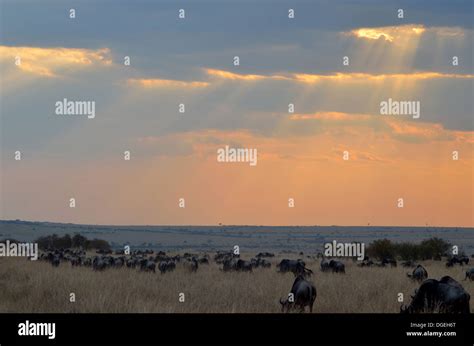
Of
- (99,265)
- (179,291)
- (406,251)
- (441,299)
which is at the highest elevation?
(441,299)

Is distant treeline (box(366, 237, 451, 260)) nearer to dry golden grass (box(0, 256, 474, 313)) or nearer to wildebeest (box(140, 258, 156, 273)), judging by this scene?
wildebeest (box(140, 258, 156, 273))

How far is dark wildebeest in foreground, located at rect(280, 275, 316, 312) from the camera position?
22.1 m

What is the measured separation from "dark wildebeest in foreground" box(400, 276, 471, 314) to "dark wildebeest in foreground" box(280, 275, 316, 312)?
3145 millimetres

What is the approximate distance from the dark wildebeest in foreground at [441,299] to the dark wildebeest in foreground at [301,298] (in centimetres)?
314

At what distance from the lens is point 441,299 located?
19562 millimetres

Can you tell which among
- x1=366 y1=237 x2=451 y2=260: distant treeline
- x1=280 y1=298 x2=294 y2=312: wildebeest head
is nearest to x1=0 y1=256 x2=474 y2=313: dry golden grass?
x1=280 y1=298 x2=294 y2=312: wildebeest head

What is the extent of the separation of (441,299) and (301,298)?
4.26 meters

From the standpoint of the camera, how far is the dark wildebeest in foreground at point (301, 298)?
2208cm

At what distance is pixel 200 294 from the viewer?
27.1 metres

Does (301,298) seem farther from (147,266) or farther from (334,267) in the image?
(147,266)

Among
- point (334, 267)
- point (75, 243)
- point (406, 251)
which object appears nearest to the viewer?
point (334, 267)

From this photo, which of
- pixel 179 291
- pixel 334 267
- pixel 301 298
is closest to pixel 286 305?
pixel 301 298

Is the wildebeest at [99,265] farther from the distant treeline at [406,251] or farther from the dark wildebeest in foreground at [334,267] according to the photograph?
the distant treeline at [406,251]

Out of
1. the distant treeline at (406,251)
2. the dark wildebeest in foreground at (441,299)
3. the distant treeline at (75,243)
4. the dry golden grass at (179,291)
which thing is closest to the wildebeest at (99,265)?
the dry golden grass at (179,291)
